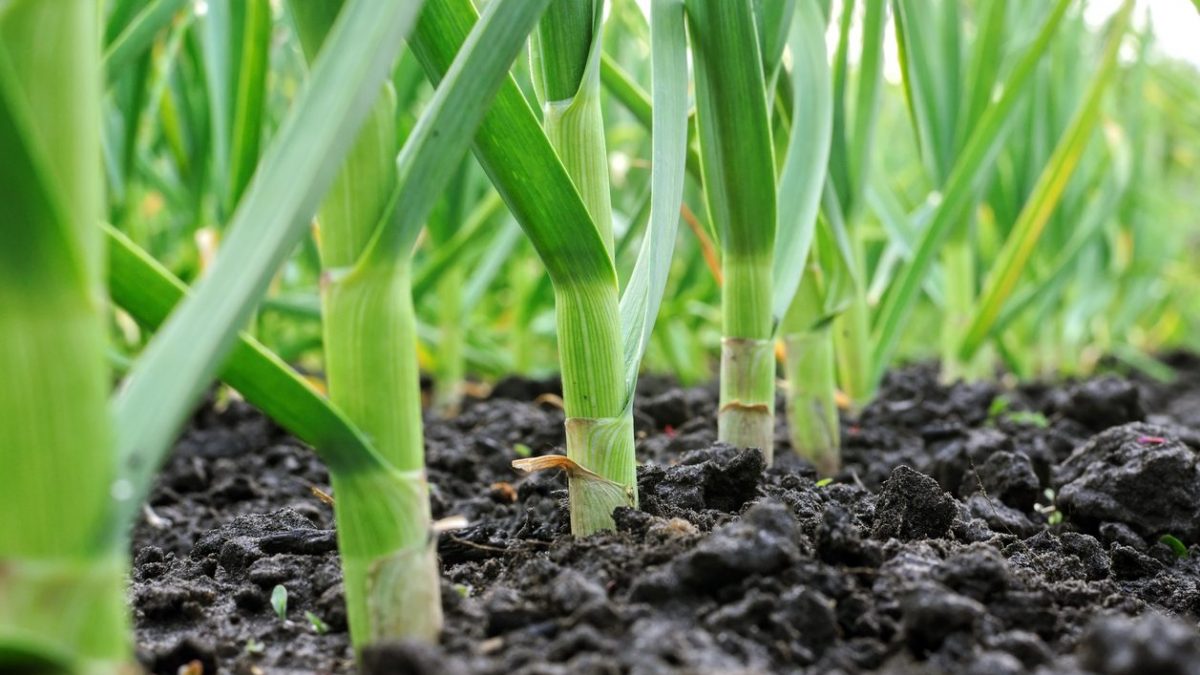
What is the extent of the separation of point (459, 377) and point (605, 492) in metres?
1.28

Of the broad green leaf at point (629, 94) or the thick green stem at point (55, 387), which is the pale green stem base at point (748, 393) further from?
the thick green stem at point (55, 387)

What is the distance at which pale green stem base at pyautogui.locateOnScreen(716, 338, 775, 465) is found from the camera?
977 mm

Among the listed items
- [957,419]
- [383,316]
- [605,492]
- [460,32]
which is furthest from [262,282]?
[957,419]

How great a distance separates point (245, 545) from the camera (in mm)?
806

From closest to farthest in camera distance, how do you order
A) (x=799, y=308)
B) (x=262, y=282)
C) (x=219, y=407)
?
1. (x=262, y=282)
2. (x=799, y=308)
3. (x=219, y=407)

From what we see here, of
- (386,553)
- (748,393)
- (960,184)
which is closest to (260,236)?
(386,553)

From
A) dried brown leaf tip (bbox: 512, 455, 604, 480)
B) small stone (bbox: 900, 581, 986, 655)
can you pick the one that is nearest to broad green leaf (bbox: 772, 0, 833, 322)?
dried brown leaf tip (bbox: 512, 455, 604, 480)

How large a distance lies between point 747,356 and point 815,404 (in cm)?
24

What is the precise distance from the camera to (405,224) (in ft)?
1.71

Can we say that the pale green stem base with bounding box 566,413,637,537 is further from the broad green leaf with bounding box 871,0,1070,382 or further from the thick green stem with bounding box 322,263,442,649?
the broad green leaf with bounding box 871,0,1070,382

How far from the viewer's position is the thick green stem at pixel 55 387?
40 cm

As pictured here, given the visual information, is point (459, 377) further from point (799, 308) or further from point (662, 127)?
point (662, 127)

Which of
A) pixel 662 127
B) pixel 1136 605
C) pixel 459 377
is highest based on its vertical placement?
pixel 662 127

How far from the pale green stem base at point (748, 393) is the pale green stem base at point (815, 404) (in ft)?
0.60
